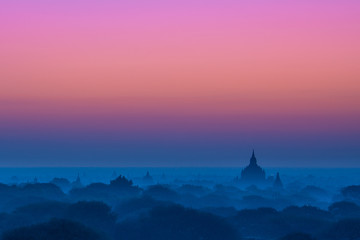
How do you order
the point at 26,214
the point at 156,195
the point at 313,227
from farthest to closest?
the point at 156,195
the point at 313,227
the point at 26,214

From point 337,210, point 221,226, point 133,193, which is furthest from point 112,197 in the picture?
point 221,226

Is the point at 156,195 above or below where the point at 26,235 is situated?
above

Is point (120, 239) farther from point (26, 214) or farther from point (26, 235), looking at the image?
point (26, 235)

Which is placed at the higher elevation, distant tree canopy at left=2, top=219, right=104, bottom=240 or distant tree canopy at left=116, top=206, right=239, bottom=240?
distant tree canopy at left=116, top=206, right=239, bottom=240

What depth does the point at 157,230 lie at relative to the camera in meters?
78.8

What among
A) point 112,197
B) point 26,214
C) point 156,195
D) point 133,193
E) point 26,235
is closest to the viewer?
point 26,235

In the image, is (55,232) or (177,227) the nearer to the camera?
(55,232)

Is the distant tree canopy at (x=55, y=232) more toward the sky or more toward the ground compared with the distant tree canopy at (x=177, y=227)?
more toward the ground

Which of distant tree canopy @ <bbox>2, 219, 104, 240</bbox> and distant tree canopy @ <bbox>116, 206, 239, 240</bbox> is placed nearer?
distant tree canopy @ <bbox>2, 219, 104, 240</bbox>

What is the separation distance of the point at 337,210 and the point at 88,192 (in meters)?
56.1

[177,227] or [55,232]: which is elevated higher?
[177,227]

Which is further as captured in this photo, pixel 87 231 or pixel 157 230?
pixel 157 230

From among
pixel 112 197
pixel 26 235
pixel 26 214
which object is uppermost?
pixel 112 197

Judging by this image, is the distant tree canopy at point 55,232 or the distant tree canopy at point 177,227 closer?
the distant tree canopy at point 55,232
